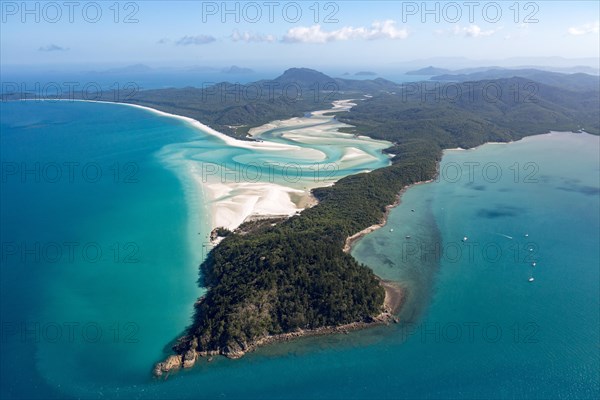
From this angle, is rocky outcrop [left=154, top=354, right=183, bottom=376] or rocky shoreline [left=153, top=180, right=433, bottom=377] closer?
rocky outcrop [left=154, top=354, right=183, bottom=376]

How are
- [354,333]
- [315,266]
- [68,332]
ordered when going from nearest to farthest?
[68,332], [354,333], [315,266]

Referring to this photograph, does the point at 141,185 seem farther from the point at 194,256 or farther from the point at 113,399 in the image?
the point at 113,399

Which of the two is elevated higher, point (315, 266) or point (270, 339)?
point (315, 266)

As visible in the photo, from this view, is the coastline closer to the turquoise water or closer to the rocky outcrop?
the turquoise water

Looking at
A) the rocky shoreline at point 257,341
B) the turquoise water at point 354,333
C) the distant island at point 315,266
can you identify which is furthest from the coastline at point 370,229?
the rocky shoreline at point 257,341

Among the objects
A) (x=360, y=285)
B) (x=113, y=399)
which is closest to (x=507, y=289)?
(x=360, y=285)

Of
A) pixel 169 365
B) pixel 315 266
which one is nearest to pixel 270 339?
pixel 169 365

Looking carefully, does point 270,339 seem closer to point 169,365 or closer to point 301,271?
point 301,271

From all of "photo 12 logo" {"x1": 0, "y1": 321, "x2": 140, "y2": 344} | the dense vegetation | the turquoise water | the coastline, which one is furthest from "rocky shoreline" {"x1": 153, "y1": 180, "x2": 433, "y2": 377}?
the coastline
